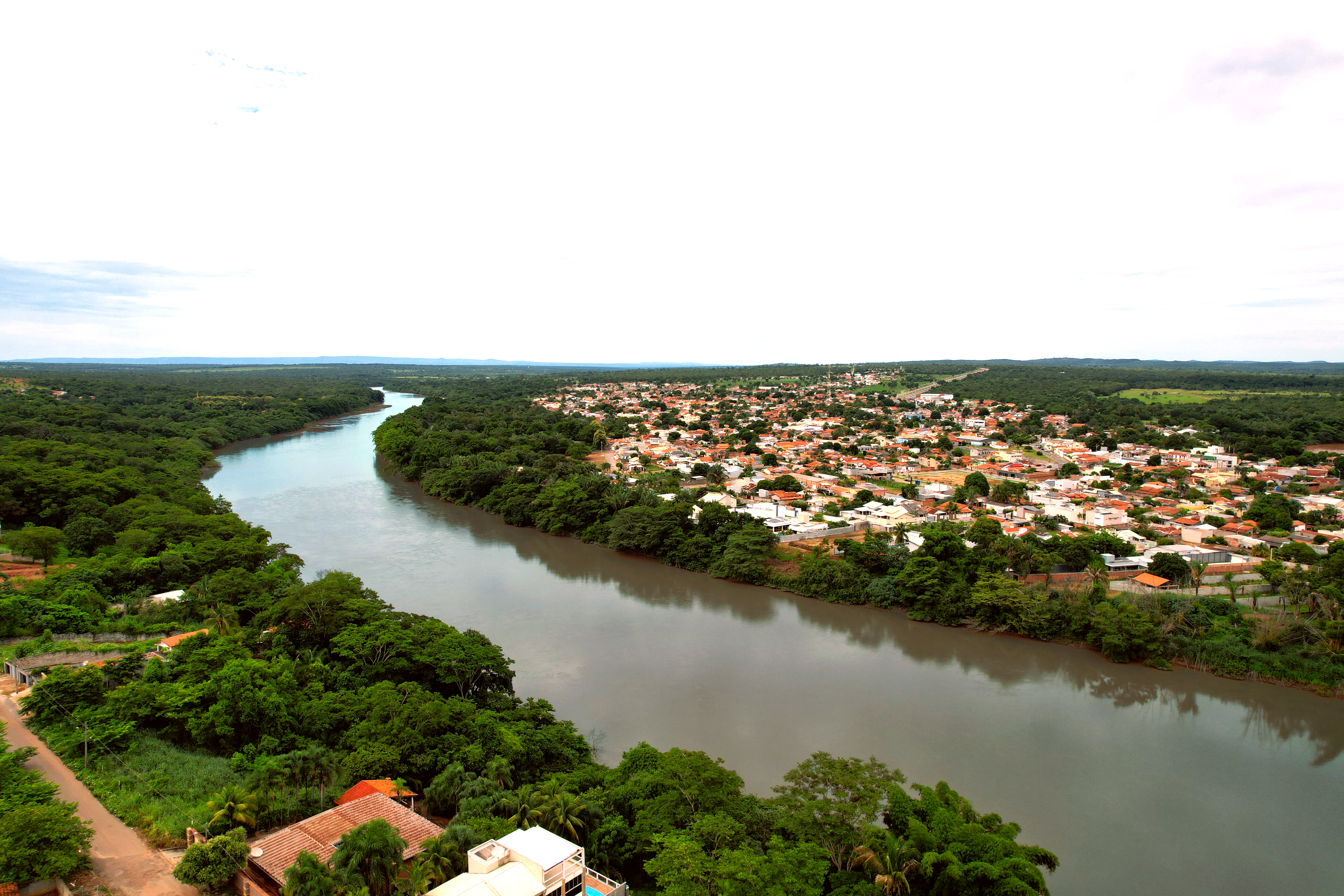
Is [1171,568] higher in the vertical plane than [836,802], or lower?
higher

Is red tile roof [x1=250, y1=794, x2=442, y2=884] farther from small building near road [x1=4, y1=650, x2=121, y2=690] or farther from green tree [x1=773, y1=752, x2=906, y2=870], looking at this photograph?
small building near road [x1=4, y1=650, x2=121, y2=690]

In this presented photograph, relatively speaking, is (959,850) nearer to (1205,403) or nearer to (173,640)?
(173,640)

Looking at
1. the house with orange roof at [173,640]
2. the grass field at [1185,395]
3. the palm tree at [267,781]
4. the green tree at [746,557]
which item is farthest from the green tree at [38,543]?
the grass field at [1185,395]

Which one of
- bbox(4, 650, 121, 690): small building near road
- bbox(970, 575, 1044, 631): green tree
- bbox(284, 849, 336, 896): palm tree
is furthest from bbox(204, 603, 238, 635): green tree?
bbox(970, 575, 1044, 631): green tree

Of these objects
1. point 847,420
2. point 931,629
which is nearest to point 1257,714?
point 931,629

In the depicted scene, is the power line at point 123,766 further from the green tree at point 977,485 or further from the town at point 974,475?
the green tree at point 977,485

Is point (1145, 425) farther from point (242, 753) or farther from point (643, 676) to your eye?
point (242, 753)

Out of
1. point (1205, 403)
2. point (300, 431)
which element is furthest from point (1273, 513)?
point (300, 431)
